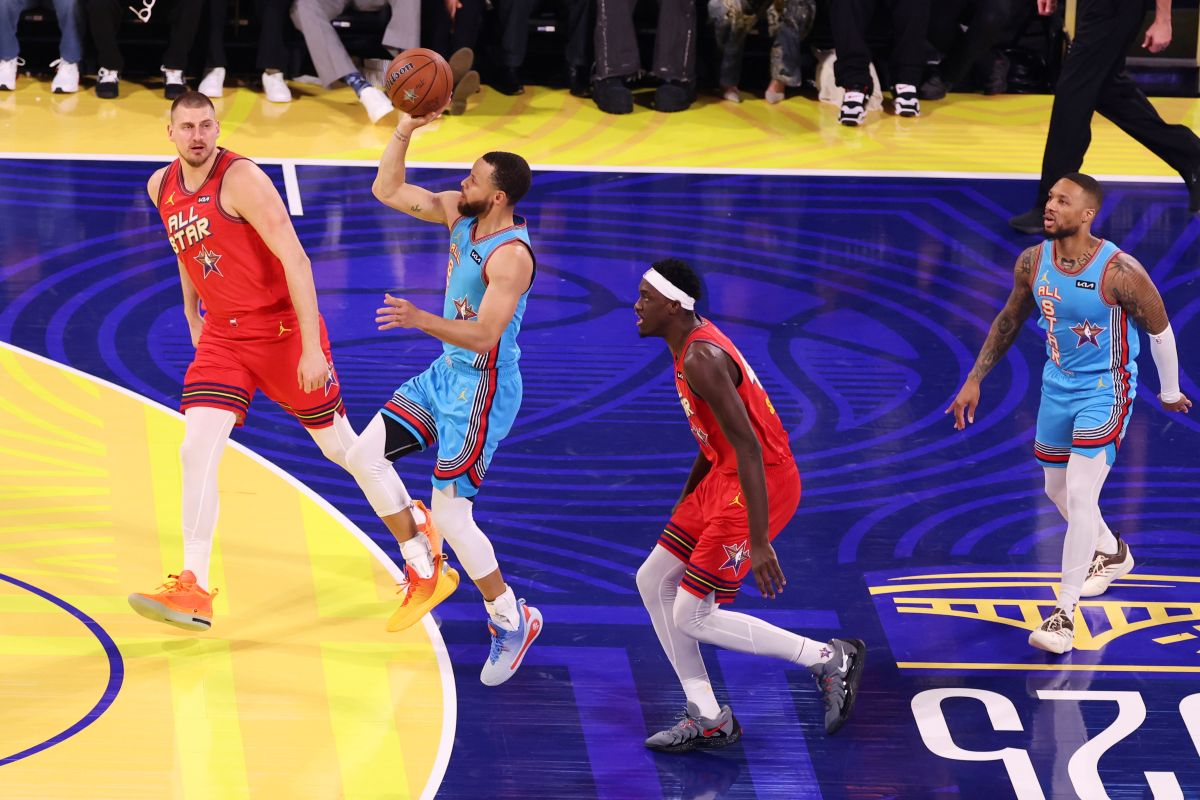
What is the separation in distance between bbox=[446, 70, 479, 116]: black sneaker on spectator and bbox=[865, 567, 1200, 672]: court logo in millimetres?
6208

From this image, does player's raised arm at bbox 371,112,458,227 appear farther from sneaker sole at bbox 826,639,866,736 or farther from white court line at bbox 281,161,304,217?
white court line at bbox 281,161,304,217

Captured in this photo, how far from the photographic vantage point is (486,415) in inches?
228

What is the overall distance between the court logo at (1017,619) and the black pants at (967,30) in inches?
264

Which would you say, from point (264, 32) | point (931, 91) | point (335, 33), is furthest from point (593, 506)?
point (931, 91)

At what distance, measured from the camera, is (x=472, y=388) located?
5.76 m

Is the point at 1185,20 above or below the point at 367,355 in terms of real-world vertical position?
above

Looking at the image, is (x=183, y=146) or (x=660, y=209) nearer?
(x=183, y=146)

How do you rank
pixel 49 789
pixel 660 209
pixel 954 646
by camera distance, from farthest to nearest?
pixel 660 209 → pixel 954 646 → pixel 49 789

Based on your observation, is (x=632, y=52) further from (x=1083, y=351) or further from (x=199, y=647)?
(x=199, y=647)

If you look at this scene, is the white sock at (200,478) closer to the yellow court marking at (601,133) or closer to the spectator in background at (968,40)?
the yellow court marking at (601,133)

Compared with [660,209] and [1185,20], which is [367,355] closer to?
[660,209]

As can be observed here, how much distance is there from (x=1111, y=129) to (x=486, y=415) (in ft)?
25.7

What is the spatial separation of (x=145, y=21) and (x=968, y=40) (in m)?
6.03

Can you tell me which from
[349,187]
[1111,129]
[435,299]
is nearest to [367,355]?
[435,299]
